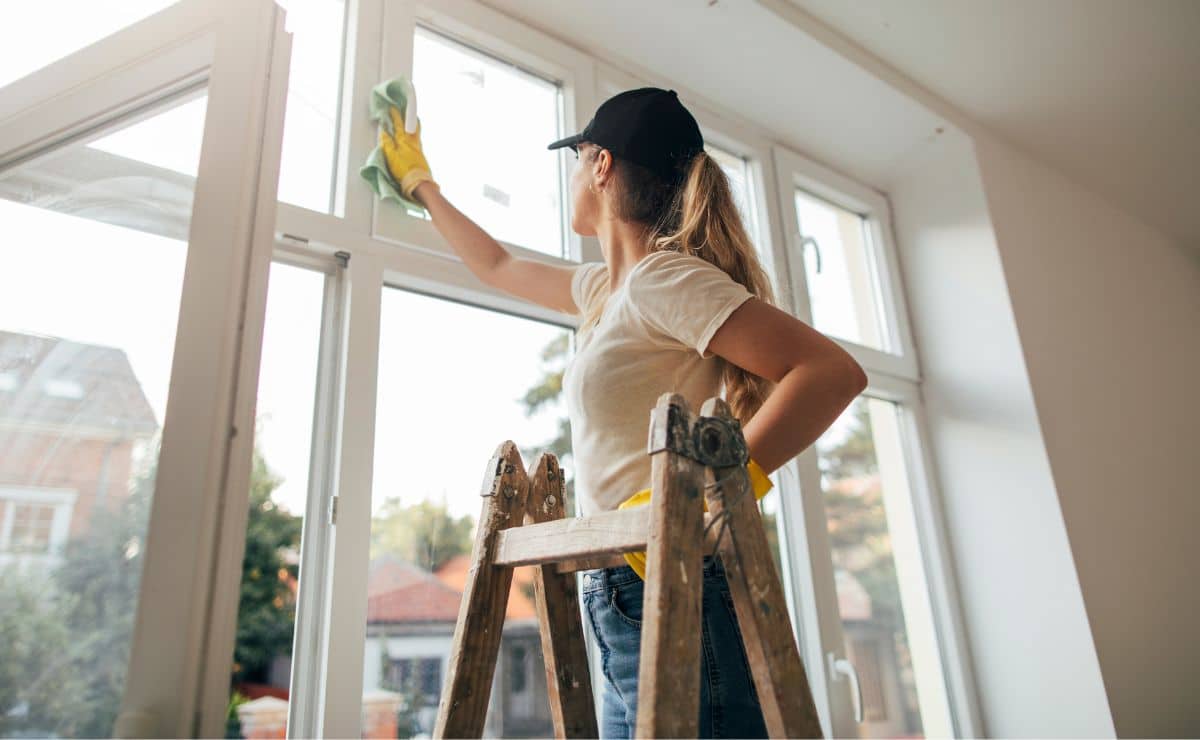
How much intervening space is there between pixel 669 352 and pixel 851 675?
1210 mm

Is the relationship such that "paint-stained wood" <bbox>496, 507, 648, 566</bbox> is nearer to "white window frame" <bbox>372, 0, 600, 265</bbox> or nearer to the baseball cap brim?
the baseball cap brim

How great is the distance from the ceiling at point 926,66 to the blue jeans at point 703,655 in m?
1.38

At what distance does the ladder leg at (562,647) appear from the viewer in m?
0.95

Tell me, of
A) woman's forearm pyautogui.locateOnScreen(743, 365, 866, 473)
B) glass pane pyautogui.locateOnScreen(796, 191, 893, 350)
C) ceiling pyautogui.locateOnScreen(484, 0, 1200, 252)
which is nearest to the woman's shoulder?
woman's forearm pyautogui.locateOnScreen(743, 365, 866, 473)

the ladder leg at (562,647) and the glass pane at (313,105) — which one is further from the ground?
the glass pane at (313,105)

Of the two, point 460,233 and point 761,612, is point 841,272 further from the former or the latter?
point 761,612

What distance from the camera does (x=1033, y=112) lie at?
2.53 metres

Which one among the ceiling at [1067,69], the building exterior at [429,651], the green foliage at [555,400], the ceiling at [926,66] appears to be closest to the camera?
the building exterior at [429,651]

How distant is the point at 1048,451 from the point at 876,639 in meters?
0.67

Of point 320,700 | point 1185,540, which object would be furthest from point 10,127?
point 1185,540

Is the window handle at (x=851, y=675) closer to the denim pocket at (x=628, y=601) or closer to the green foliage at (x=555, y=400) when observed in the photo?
the green foliage at (x=555, y=400)

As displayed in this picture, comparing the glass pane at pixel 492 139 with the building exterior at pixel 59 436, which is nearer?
the building exterior at pixel 59 436

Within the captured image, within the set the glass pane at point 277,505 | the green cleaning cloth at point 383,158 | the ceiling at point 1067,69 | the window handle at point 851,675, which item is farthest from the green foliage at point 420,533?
the ceiling at point 1067,69

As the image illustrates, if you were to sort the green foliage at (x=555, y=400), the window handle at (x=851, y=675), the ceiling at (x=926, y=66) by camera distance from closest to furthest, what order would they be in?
the green foliage at (x=555, y=400) → the window handle at (x=851, y=675) → the ceiling at (x=926, y=66)
